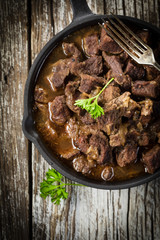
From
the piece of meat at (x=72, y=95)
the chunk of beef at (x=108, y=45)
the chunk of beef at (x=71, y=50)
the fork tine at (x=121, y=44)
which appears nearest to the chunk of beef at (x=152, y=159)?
the piece of meat at (x=72, y=95)

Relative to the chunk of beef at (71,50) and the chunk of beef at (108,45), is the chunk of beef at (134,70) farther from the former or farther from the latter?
the chunk of beef at (71,50)

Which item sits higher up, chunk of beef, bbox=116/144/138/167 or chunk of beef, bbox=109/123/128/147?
chunk of beef, bbox=109/123/128/147

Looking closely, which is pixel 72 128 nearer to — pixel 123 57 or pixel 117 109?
pixel 117 109

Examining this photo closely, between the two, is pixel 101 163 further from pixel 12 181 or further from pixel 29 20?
pixel 29 20

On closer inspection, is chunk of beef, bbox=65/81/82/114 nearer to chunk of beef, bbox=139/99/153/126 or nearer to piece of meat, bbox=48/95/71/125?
piece of meat, bbox=48/95/71/125

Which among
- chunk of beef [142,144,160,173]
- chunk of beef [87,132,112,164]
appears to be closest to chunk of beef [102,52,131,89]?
chunk of beef [87,132,112,164]

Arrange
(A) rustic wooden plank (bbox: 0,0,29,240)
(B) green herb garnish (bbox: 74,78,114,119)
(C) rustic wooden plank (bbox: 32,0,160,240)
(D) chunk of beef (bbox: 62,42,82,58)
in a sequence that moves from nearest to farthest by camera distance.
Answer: (B) green herb garnish (bbox: 74,78,114,119), (D) chunk of beef (bbox: 62,42,82,58), (C) rustic wooden plank (bbox: 32,0,160,240), (A) rustic wooden plank (bbox: 0,0,29,240)

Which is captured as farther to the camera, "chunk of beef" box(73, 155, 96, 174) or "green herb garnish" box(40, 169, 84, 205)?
"green herb garnish" box(40, 169, 84, 205)

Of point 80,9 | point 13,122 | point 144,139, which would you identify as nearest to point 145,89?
point 144,139
